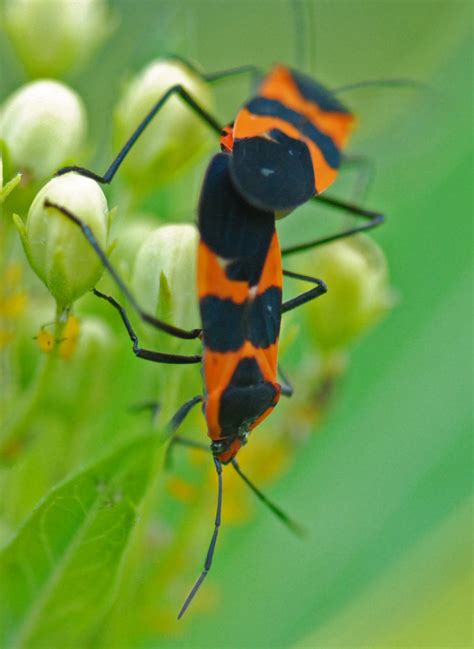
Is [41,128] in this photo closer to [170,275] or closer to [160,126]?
[160,126]

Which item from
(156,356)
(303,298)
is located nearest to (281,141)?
(303,298)

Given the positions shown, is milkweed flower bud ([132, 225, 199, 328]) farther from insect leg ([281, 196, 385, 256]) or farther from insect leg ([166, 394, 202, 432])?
insect leg ([281, 196, 385, 256])

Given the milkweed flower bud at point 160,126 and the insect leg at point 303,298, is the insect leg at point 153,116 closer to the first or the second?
the milkweed flower bud at point 160,126

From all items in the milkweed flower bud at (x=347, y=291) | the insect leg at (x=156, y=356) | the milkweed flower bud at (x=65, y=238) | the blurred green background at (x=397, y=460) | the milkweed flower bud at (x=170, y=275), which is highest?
the milkweed flower bud at (x=65, y=238)

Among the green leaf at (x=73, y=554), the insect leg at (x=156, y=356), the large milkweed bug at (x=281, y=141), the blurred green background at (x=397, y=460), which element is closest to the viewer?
the green leaf at (x=73, y=554)

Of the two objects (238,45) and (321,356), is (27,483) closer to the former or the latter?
(321,356)

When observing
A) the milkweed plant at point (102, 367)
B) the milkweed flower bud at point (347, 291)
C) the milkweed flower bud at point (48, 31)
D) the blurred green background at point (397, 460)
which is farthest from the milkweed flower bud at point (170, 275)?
the milkweed flower bud at point (48, 31)

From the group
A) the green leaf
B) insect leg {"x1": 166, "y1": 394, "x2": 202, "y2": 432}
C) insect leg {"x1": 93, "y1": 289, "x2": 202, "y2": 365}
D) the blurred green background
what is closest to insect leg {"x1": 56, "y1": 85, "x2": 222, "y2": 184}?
insect leg {"x1": 93, "y1": 289, "x2": 202, "y2": 365}

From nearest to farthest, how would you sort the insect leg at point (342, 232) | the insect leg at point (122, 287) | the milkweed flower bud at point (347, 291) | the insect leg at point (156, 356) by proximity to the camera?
1. the insect leg at point (122, 287)
2. the insect leg at point (156, 356)
3. the insect leg at point (342, 232)
4. the milkweed flower bud at point (347, 291)
